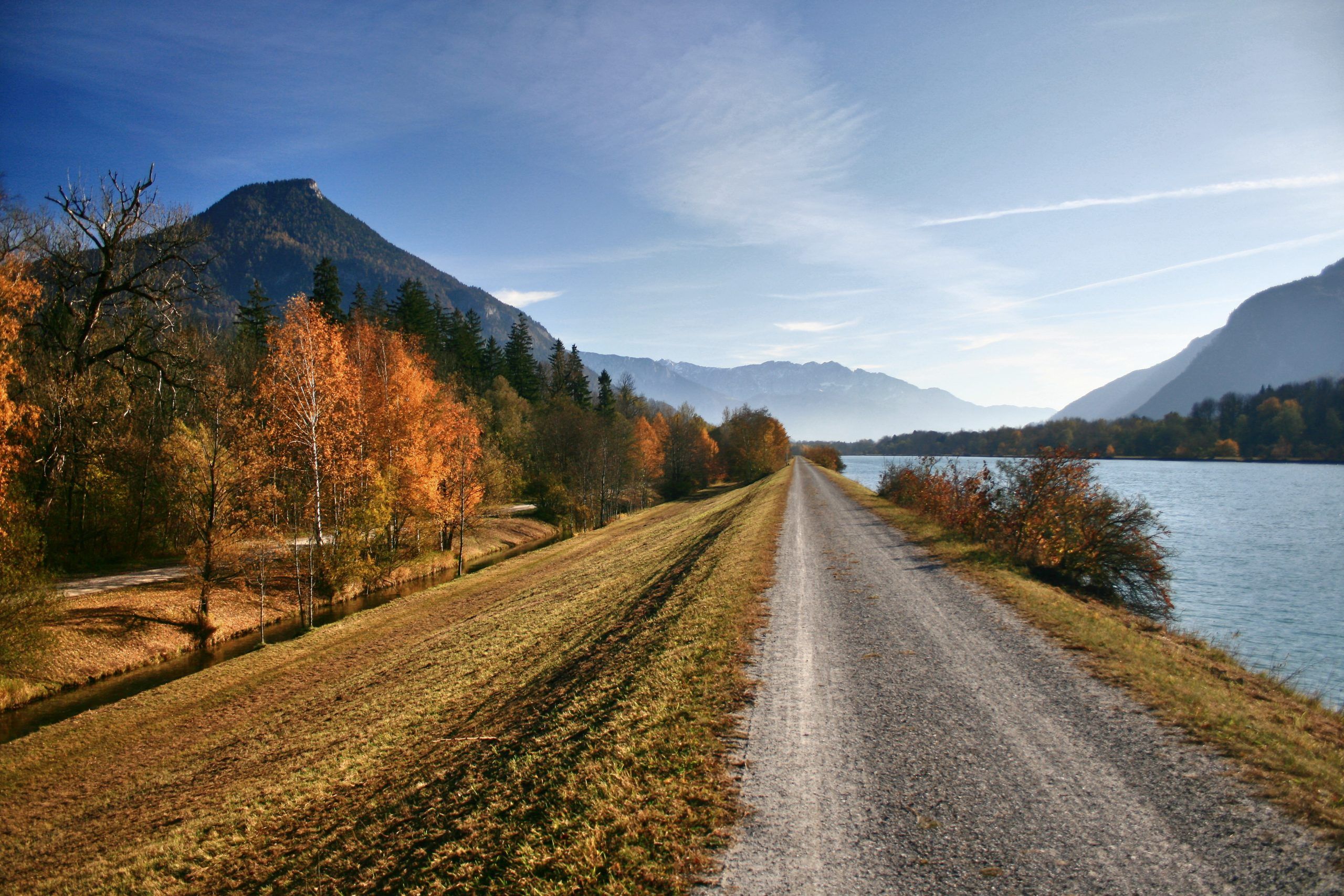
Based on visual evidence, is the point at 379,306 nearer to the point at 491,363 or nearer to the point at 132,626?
the point at 491,363

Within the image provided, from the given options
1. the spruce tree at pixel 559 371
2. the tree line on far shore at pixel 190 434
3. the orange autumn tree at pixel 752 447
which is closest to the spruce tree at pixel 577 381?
the spruce tree at pixel 559 371

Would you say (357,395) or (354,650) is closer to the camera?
(354,650)

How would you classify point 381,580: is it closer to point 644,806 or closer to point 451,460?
point 451,460

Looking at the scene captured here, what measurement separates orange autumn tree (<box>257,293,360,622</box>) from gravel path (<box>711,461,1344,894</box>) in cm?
2175

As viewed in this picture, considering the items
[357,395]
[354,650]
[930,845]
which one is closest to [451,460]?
[357,395]

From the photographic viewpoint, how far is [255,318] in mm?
44750

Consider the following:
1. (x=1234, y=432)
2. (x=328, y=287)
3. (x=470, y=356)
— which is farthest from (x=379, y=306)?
(x=1234, y=432)

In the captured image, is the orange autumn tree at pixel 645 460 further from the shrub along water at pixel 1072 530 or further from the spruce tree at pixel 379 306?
the shrub along water at pixel 1072 530

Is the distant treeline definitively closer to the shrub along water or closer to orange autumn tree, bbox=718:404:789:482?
orange autumn tree, bbox=718:404:789:482

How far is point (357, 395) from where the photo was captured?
81.5 ft

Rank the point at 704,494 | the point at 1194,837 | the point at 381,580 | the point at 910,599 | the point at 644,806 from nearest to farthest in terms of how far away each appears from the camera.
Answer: the point at 1194,837
the point at 644,806
the point at 910,599
the point at 381,580
the point at 704,494

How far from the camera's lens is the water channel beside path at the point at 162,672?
46.6ft

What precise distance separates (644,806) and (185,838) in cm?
782

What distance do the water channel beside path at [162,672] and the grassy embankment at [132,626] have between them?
1.10 ft
